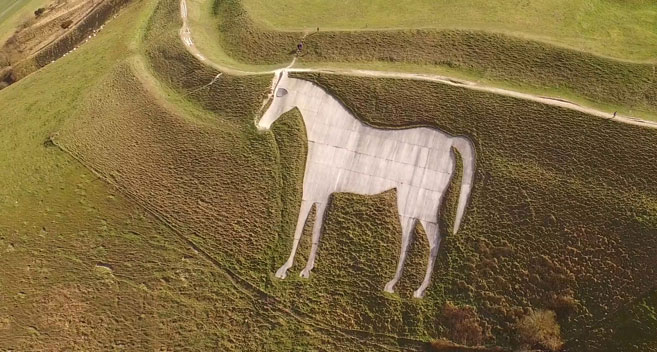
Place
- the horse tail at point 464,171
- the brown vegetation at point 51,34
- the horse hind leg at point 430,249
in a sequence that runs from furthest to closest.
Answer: the brown vegetation at point 51,34 < the horse tail at point 464,171 < the horse hind leg at point 430,249

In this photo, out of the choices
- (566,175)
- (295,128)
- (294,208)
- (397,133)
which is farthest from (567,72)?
(294,208)

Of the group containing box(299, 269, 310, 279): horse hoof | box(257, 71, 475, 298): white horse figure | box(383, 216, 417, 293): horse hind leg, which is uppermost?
box(257, 71, 475, 298): white horse figure

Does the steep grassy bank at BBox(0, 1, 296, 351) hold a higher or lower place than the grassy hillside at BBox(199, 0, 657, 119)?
lower

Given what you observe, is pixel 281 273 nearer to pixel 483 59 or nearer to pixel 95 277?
pixel 95 277

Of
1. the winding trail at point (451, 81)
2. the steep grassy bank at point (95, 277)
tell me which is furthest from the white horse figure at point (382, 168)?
the steep grassy bank at point (95, 277)

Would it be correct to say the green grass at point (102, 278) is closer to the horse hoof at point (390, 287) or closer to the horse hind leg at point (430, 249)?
the horse hoof at point (390, 287)

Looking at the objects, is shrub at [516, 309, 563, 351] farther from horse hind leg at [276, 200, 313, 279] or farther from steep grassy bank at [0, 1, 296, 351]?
horse hind leg at [276, 200, 313, 279]

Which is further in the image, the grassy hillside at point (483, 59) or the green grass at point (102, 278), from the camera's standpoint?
the grassy hillside at point (483, 59)

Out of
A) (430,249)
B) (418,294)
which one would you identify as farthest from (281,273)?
(430,249)

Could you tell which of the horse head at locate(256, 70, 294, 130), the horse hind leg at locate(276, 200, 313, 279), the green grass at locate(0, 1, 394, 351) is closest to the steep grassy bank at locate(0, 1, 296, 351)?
the green grass at locate(0, 1, 394, 351)
